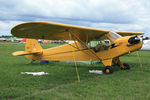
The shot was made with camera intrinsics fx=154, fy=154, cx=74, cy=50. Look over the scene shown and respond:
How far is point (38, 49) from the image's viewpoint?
36.6 feet

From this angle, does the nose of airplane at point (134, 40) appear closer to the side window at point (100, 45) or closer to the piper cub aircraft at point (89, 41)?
the piper cub aircraft at point (89, 41)

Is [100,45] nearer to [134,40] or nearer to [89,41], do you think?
[89,41]

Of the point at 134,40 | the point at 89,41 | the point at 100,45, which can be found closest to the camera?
the point at 134,40

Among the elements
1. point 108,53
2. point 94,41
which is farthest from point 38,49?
point 108,53

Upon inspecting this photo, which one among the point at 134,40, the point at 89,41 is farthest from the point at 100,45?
the point at 134,40

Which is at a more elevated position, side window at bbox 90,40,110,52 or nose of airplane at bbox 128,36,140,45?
nose of airplane at bbox 128,36,140,45

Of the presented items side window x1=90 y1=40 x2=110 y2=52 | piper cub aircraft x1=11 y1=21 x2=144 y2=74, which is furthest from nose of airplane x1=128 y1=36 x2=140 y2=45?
side window x1=90 y1=40 x2=110 y2=52

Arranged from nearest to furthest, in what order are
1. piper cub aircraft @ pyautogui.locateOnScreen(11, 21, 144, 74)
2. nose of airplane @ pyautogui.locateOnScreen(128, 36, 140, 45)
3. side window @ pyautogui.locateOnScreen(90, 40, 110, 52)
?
piper cub aircraft @ pyautogui.locateOnScreen(11, 21, 144, 74), nose of airplane @ pyautogui.locateOnScreen(128, 36, 140, 45), side window @ pyautogui.locateOnScreen(90, 40, 110, 52)

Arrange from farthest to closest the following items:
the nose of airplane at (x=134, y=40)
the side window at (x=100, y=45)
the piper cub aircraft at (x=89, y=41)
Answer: the side window at (x=100, y=45)
the nose of airplane at (x=134, y=40)
the piper cub aircraft at (x=89, y=41)

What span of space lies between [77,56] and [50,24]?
14.2ft

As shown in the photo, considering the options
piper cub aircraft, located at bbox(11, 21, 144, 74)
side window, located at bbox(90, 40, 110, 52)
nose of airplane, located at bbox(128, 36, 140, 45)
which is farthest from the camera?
side window, located at bbox(90, 40, 110, 52)

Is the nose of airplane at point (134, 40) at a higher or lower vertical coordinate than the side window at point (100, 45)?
higher

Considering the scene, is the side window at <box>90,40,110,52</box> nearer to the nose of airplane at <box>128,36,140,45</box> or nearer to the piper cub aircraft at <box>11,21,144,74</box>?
the piper cub aircraft at <box>11,21,144,74</box>

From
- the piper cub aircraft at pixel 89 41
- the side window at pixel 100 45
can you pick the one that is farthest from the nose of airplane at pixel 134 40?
the side window at pixel 100 45
